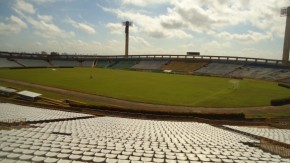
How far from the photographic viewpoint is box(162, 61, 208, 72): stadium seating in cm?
9959

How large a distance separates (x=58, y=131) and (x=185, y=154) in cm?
856

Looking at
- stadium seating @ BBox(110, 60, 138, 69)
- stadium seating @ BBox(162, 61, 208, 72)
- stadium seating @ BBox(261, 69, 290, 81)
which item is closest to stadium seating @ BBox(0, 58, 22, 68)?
stadium seating @ BBox(110, 60, 138, 69)

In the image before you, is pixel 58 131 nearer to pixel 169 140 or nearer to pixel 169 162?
pixel 169 140

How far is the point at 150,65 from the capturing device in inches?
4417

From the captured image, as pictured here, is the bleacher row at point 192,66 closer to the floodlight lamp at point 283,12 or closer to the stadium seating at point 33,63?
the stadium seating at point 33,63

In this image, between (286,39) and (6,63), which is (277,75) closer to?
(286,39)

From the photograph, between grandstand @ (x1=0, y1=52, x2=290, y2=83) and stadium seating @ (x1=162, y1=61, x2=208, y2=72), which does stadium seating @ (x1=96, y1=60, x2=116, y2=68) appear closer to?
grandstand @ (x1=0, y1=52, x2=290, y2=83)

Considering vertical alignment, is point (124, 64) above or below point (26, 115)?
above

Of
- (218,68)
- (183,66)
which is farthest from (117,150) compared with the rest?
(183,66)

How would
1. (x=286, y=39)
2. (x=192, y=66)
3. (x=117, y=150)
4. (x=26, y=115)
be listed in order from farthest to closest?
(x=192, y=66) → (x=286, y=39) → (x=26, y=115) → (x=117, y=150)

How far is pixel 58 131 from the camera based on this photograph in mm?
15242

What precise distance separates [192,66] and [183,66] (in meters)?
4.12

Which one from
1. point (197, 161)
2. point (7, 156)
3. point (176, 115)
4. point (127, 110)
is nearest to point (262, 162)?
point (197, 161)

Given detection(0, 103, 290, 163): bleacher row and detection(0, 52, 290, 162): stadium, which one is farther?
detection(0, 52, 290, 162): stadium
